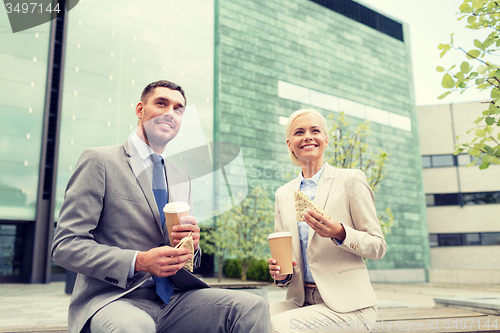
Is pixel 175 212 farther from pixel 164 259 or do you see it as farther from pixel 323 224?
pixel 323 224

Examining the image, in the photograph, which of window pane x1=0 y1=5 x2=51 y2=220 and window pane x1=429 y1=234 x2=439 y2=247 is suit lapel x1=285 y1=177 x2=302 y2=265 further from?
window pane x1=429 y1=234 x2=439 y2=247

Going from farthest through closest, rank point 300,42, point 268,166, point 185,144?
point 300,42 → point 268,166 → point 185,144

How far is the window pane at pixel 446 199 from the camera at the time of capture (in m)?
30.5

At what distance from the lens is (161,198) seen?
2156 mm

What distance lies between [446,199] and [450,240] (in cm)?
344

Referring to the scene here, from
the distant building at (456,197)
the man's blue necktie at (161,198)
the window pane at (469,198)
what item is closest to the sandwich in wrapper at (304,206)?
the man's blue necktie at (161,198)

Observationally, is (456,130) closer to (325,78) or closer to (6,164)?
(325,78)

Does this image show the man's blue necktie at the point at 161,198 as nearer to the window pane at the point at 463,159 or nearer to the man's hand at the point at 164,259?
the man's hand at the point at 164,259

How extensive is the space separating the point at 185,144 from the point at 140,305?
99 cm

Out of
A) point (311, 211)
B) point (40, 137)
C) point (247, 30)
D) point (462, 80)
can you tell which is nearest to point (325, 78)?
point (247, 30)

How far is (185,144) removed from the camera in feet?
7.70

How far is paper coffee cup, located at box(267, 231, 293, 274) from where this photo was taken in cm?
230

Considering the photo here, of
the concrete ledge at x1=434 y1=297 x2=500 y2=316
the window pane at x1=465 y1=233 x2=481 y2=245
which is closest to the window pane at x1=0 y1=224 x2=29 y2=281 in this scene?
the concrete ledge at x1=434 y1=297 x2=500 y2=316

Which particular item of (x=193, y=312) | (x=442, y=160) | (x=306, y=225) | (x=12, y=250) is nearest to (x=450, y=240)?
(x=442, y=160)
